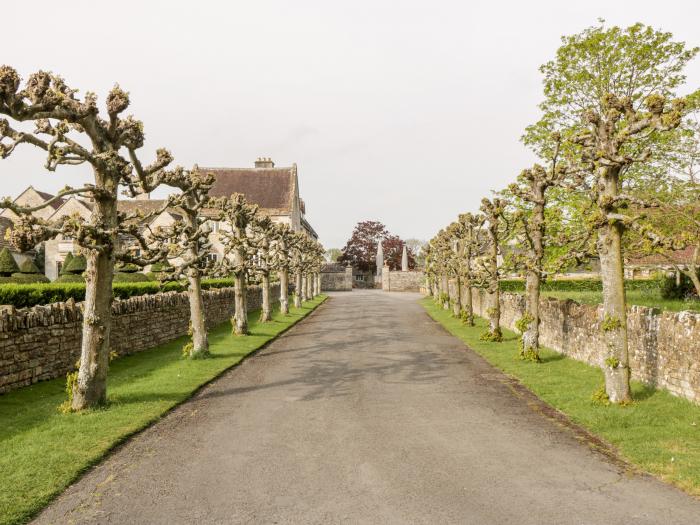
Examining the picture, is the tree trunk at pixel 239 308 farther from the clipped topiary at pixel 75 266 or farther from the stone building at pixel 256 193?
the stone building at pixel 256 193

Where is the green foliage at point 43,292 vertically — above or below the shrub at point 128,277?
below

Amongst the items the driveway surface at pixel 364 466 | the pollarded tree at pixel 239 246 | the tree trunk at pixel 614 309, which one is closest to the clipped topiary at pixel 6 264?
the pollarded tree at pixel 239 246

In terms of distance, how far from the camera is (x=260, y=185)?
66062mm

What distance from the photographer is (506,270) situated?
19.2 metres

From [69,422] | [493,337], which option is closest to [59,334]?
[69,422]

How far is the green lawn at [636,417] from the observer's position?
24.6 ft

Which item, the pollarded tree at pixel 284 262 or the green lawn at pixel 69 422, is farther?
the pollarded tree at pixel 284 262

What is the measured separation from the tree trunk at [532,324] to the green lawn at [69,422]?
954cm

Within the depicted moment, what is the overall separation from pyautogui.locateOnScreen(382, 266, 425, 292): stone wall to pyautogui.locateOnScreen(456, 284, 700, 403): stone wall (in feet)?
234

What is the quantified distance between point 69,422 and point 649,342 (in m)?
12.8

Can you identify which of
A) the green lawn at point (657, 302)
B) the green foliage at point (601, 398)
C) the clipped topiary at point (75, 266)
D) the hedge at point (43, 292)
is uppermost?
the clipped topiary at point (75, 266)

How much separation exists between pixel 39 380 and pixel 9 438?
5163 mm

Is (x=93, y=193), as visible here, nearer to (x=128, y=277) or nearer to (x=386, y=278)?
(x=128, y=277)

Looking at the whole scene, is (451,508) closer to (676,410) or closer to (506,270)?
(676,410)
